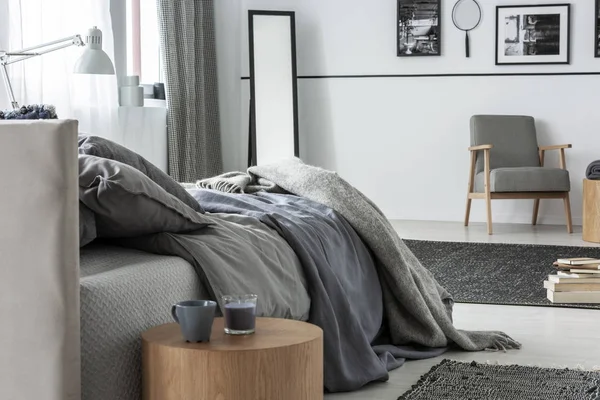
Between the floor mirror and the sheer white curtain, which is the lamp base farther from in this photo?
the floor mirror

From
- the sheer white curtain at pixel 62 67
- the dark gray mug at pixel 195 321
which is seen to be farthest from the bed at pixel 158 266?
the sheer white curtain at pixel 62 67

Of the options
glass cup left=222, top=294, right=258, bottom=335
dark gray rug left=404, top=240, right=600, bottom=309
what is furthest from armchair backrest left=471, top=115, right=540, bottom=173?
glass cup left=222, top=294, right=258, bottom=335

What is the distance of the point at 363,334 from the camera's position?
2.57 metres

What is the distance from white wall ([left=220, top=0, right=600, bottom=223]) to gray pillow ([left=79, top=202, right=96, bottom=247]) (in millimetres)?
5500

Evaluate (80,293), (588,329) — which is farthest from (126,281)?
(588,329)

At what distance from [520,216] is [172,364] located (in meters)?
5.75

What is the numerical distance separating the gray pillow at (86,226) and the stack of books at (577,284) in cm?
245

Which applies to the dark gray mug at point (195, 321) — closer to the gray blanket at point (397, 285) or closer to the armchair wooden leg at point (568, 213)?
the gray blanket at point (397, 285)

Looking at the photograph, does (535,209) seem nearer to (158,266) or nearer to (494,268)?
(494,268)

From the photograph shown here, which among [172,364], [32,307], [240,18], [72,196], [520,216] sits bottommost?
[520,216]

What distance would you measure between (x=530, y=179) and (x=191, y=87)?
264cm

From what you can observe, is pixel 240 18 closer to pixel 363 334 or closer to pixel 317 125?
pixel 317 125

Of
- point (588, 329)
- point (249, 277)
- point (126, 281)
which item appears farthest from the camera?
point (588, 329)

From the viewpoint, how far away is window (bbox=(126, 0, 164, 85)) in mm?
6727
